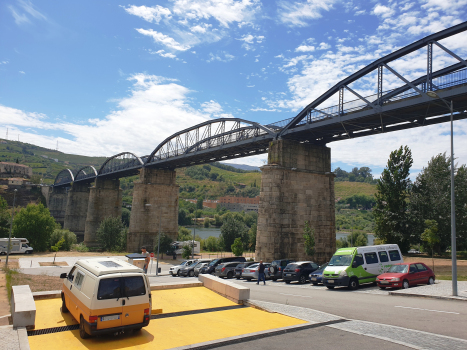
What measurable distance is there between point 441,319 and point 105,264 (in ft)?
28.7

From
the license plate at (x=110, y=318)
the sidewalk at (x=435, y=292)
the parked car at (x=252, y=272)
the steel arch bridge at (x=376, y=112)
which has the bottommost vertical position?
the parked car at (x=252, y=272)

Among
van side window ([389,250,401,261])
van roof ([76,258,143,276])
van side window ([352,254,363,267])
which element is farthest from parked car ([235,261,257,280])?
van roof ([76,258,143,276])

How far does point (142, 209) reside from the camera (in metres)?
54.0

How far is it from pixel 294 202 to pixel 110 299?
23525mm

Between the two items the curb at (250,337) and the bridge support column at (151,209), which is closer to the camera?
the curb at (250,337)

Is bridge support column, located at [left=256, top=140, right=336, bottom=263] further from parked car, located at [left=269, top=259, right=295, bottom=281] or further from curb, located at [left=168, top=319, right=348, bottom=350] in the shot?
curb, located at [left=168, top=319, right=348, bottom=350]

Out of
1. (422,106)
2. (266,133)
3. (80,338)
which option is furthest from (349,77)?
(80,338)

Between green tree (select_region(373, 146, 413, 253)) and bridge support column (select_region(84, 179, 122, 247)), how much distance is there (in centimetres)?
5188

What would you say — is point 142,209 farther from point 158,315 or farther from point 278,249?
point 158,315

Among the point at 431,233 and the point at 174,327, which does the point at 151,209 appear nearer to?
the point at 431,233

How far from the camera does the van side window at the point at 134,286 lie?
733cm

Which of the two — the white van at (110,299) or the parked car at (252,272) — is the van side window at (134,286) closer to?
the white van at (110,299)

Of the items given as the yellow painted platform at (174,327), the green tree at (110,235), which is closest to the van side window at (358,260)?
the yellow painted platform at (174,327)

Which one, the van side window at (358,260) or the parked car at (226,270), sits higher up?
the van side window at (358,260)
